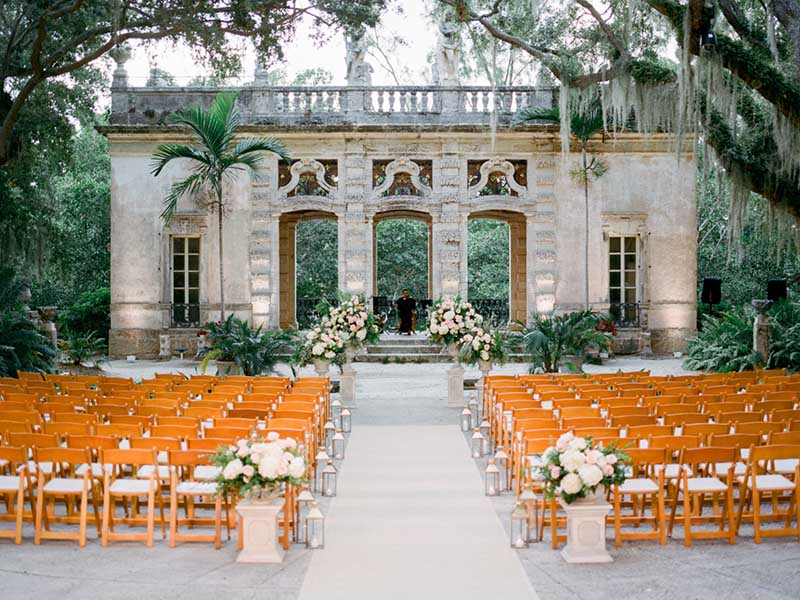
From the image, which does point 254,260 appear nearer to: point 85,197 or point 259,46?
point 259,46

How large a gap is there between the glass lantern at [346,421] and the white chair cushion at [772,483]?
551 centimetres

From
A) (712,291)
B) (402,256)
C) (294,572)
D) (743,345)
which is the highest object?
(402,256)

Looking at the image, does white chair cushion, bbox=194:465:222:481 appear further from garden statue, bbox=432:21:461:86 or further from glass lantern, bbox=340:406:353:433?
garden statue, bbox=432:21:461:86

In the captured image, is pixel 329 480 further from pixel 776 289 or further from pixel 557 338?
pixel 776 289

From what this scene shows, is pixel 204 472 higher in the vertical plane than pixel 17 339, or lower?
lower

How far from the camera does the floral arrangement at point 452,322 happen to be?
1353 cm

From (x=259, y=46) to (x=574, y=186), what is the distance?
8349 mm

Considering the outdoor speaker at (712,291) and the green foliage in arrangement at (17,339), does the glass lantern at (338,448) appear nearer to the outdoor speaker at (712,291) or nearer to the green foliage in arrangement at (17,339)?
the green foliage in arrangement at (17,339)

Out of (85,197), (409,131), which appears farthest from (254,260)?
(85,197)

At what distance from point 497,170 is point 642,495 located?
46.9 ft

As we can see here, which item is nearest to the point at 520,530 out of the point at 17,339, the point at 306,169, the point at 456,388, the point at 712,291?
the point at 456,388

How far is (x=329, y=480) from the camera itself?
809 centimetres

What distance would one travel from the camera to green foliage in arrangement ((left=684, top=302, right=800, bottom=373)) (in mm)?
15508

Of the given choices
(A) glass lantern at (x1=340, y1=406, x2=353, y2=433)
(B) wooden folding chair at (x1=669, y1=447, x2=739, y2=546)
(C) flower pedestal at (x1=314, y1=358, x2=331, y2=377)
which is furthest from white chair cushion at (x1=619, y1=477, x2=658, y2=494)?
(C) flower pedestal at (x1=314, y1=358, x2=331, y2=377)
